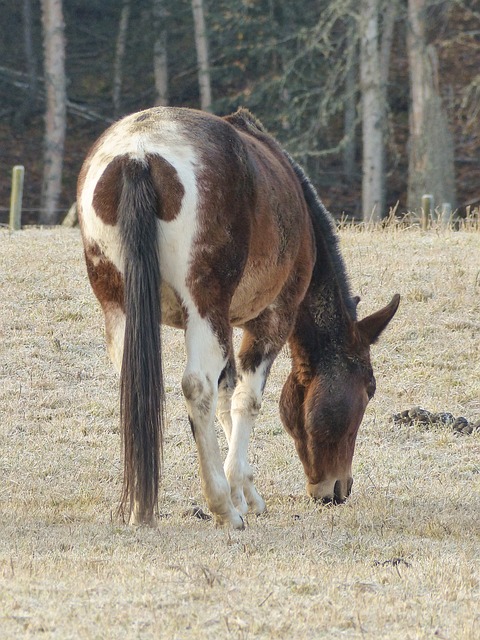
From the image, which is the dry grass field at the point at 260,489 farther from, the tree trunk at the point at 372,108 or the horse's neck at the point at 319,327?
the tree trunk at the point at 372,108

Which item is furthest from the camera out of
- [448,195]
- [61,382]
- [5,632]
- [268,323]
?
[448,195]

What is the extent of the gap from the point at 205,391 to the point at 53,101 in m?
19.1

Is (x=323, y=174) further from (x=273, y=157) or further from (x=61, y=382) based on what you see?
(x=273, y=157)

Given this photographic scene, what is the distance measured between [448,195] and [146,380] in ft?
59.7

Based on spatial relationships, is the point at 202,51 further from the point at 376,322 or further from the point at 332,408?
the point at 332,408

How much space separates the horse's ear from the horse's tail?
75.0 inches

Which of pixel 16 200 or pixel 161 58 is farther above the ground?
pixel 161 58

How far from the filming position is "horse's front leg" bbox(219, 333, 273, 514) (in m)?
6.17

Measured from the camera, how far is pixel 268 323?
6383mm

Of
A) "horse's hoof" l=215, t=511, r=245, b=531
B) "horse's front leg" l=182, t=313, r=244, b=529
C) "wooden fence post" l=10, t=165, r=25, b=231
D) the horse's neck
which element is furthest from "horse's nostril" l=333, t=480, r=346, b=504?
"wooden fence post" l=10, t=165, r=25, b=231

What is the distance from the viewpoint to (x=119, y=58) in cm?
2783

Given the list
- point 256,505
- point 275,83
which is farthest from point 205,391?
point 275,83

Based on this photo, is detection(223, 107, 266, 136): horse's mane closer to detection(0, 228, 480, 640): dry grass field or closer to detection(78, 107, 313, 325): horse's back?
detection(78, 107, 313, 325): horse's back

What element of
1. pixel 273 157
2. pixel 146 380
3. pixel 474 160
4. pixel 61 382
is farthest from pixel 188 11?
pixel 146 380
